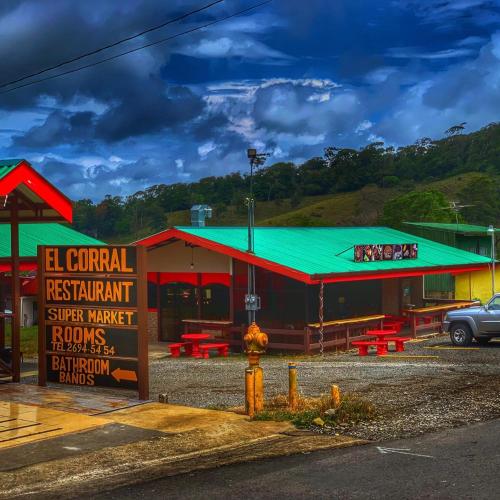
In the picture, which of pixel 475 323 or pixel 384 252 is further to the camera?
pixel 384 252

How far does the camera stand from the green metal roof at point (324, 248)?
26997 millimetres

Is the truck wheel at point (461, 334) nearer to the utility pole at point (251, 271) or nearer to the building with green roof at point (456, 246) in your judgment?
the utility pole at point (251, 271)

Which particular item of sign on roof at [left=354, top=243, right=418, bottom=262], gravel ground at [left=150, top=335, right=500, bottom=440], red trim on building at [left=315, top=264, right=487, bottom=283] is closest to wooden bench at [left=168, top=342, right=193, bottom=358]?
gravel ground at [left=150, top=335, right=500, bottom=440]

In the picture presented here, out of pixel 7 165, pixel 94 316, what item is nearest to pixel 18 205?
pixel 7 165

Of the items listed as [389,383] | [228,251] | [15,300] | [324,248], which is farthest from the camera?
[324,248]

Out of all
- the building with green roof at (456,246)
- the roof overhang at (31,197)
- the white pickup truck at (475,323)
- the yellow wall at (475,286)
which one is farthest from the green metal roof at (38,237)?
the yellow wall at (475,286)

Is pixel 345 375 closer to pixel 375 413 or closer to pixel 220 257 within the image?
pixel 375 413

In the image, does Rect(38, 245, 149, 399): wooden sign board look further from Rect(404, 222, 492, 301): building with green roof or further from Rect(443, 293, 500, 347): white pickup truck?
Rect(404, 222, 492, 301): building with green roof

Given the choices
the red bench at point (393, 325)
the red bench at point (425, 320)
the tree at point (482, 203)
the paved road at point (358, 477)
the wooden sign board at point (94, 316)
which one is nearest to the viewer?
the paved road at point (358, 477)

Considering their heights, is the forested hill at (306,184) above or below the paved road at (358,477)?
above

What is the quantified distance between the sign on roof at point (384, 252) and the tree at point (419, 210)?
1718 inches

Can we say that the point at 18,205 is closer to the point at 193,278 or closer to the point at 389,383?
the point at 389,383

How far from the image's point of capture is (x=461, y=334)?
961 inches

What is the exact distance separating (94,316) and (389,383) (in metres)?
6.15
